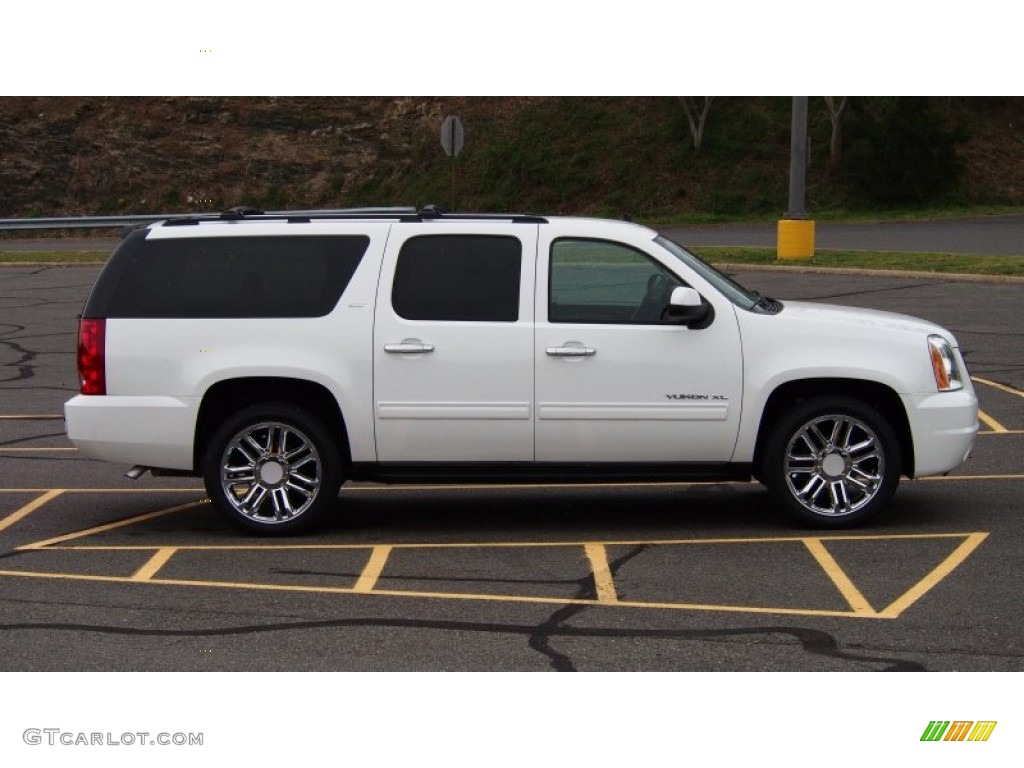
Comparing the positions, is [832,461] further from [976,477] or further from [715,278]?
[976,477]

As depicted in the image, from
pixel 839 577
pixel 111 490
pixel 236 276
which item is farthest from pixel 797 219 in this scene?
pixel 839 577

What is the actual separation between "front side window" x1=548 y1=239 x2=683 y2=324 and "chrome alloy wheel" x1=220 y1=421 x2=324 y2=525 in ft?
5.45

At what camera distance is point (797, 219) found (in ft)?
90.0

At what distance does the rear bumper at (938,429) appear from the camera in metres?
8.59

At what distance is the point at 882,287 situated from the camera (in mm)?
23000

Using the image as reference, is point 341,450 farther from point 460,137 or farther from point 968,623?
point 460,137

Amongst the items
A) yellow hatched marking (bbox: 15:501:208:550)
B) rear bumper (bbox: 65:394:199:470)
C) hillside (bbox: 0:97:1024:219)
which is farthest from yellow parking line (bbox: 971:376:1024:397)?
hillside (bbox: 0:97:1024:219)

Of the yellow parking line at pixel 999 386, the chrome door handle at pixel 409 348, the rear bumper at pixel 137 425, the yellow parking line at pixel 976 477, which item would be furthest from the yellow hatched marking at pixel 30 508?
the yellow parking line at pixel 999 386

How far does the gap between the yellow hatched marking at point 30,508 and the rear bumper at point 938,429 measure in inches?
211

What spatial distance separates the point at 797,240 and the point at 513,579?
20544 mm

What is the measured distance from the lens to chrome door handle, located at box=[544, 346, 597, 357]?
849 cm

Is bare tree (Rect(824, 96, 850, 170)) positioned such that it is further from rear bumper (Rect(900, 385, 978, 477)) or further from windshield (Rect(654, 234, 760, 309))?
rear bumper (Rect(900, 385, 978, 477))

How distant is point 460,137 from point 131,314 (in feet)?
74.8

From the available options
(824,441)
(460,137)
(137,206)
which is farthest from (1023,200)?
(824,441)
